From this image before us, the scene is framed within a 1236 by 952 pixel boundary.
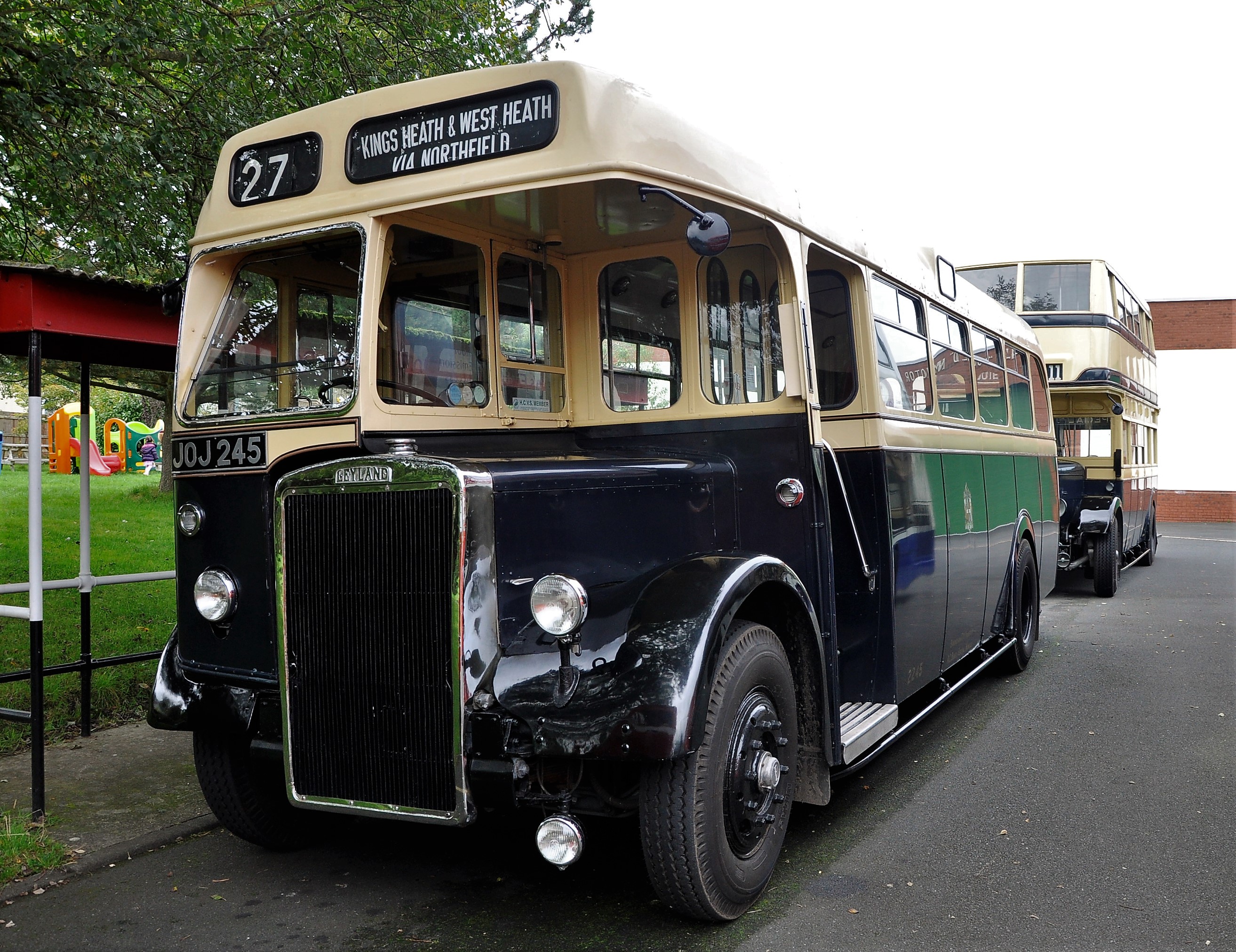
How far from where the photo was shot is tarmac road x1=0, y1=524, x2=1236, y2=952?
3600 mm

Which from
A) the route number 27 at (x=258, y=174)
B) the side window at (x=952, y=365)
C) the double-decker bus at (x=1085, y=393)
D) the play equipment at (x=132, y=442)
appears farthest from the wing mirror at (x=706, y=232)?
the play equipment at (x=132, y=442)

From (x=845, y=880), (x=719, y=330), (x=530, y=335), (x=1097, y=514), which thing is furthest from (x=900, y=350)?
(x=1097, y=514)

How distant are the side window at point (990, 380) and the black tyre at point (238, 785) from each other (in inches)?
194

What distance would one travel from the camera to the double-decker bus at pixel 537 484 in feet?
11.2

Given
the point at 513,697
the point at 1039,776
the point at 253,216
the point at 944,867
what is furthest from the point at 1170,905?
the point at 253,216

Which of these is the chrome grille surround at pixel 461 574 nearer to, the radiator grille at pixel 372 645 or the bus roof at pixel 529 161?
the radiator grille at pixel 372 645

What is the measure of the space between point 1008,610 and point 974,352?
1.97m

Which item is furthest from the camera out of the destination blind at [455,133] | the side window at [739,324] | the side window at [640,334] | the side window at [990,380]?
the side window at [990,380]

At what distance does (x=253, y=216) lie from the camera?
420 cm

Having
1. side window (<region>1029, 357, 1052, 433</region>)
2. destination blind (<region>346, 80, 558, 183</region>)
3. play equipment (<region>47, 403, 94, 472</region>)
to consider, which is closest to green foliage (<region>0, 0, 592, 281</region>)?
destination blind (<region>346, 80, 558, 183</region>)

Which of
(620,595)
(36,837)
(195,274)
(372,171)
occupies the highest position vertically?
(372,171)

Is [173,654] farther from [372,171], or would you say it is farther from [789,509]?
[789,509]

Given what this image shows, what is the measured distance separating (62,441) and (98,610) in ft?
93.6

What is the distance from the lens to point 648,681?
3311 mm
